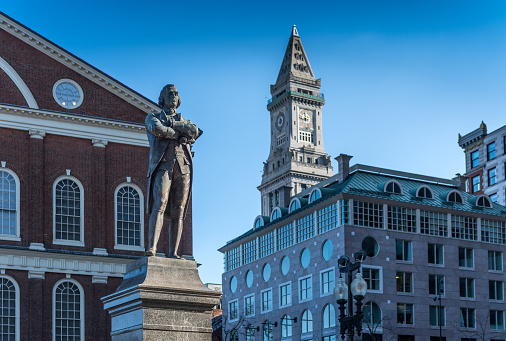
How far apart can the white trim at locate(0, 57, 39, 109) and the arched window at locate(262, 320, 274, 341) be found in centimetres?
4840

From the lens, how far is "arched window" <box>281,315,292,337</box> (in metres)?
84.4

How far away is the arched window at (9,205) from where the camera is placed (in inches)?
1740

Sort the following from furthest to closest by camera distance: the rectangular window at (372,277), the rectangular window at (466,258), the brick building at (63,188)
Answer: the rectangular window at (466,258)
the rectangular window at (372,277)
the brick building at (63,188)

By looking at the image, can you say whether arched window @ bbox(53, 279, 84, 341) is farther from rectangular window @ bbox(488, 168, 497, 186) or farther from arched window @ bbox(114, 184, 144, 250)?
rectangular window @ bbox(488, 168, 497, 186)

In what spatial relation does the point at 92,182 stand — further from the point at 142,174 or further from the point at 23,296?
the point at 23,296

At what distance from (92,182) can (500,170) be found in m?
67.5

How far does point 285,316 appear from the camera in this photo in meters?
85.6

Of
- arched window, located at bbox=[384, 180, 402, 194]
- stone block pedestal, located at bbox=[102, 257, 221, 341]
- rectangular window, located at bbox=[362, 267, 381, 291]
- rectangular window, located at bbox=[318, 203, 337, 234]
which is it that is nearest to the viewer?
stone block pedestal, located at bbox=[102, 257, 221, 341]

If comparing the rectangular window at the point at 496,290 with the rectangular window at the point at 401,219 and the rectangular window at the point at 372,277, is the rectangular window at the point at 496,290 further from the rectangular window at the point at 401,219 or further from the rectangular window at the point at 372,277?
the rectangular window at the point at 372,277

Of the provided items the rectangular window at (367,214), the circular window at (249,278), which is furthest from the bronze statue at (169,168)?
the circular window at (249,278)

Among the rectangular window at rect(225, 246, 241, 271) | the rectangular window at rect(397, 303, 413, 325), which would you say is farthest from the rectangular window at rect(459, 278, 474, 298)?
the rectangular window at rect(225, 246, 241, 271)

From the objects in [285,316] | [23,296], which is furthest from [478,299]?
[23,296]

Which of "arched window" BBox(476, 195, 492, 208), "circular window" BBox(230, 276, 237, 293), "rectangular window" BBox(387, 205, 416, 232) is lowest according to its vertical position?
"circular window" BBox(230, 276, 237, 293)

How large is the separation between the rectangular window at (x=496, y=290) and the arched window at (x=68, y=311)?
51.3 metres
